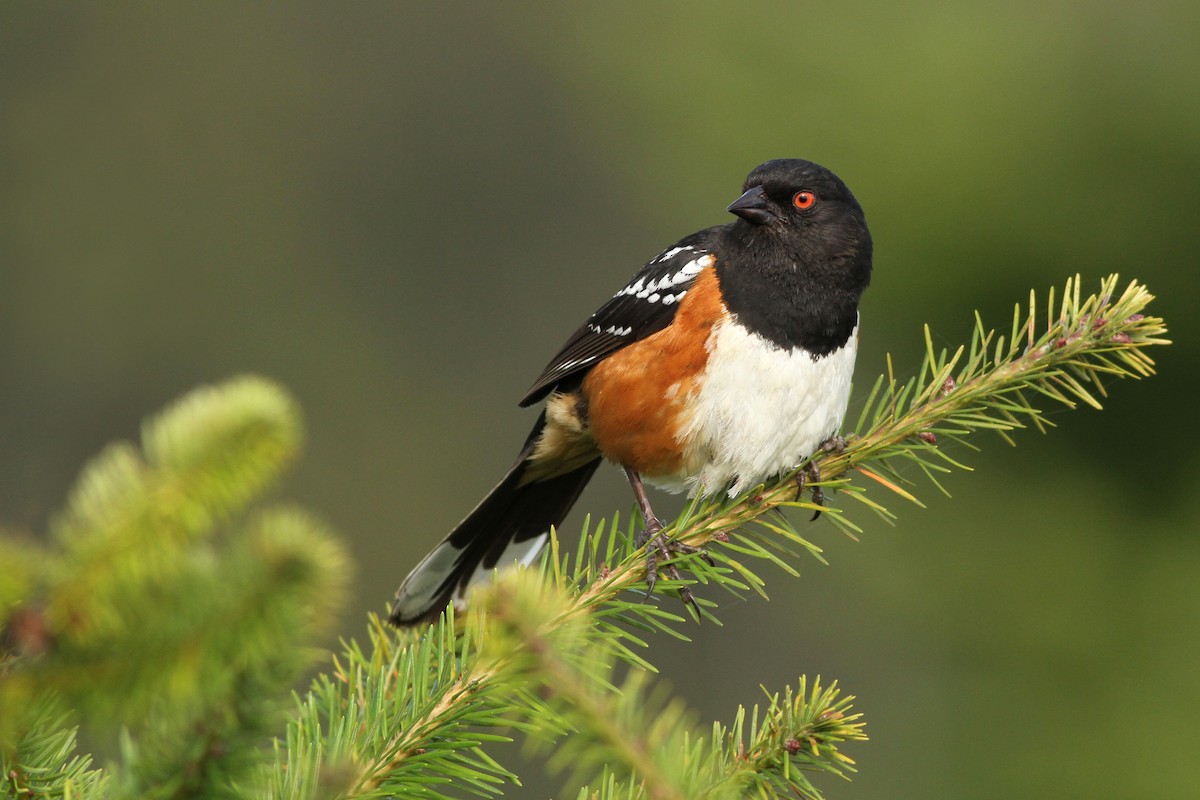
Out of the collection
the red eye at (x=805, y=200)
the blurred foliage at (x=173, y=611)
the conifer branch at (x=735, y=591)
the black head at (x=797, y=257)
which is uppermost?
the red eye at (x=805, y=200)

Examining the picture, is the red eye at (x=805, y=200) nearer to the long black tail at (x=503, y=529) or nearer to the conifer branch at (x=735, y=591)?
the conifer branch at (x=735, y=591)

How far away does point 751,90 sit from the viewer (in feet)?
11.6

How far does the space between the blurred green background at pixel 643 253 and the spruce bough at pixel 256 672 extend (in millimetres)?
120

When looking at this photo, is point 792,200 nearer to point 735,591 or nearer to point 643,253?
point 735,591

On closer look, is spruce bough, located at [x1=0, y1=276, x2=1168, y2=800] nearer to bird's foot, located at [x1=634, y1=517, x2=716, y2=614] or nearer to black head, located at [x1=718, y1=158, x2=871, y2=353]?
Answer: bird's foot, located at [x1=634, y1=517, x2=716, y2=614]

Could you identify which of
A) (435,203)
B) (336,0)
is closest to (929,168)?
(435,203)

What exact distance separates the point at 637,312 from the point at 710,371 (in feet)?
1.06

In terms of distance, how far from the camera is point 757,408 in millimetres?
2219

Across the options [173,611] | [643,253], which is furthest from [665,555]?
[643,253]

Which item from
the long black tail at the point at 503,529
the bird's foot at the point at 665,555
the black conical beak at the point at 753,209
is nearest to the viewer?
the bird's foot at the point at 665,555

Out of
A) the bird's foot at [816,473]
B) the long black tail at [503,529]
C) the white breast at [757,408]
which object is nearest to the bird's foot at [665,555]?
the bird's foot at [816,473]

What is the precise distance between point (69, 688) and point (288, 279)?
361 inches

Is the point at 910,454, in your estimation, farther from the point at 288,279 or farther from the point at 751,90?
the point at 288,279

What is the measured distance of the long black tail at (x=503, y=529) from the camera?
7.58ft
